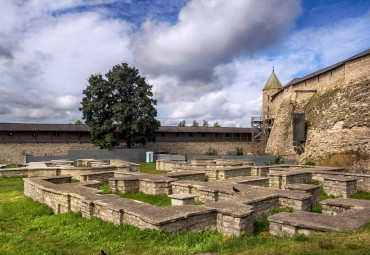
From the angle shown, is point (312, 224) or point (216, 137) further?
point (216, 137)

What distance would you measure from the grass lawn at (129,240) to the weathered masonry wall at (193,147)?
24.8 meters

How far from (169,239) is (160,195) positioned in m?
4.53

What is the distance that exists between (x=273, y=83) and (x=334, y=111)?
654 inches

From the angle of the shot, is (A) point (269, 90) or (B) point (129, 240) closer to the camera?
(B) point (129, 240)

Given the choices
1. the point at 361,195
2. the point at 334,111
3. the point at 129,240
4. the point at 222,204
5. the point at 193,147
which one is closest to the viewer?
the point at 129,240

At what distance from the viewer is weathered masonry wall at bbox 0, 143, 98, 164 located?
24.6m

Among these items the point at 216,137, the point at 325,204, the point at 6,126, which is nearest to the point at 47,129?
the point at 6,126

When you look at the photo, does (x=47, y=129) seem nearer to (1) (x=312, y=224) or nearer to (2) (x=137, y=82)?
(2) (x=137, y=82)

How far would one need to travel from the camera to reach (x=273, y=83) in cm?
3491

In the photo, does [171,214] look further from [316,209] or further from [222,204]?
[316,209]

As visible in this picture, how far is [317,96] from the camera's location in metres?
21.9

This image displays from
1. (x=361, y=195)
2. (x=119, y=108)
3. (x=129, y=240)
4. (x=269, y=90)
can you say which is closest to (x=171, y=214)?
(x=129, y=240)

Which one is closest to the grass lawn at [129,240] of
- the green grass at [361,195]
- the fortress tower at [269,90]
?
the green grass at [361,195]

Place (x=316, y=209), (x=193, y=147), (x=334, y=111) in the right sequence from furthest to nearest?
(x=193, y=147)
(x=334, y=111)
(x=316, y=209)
